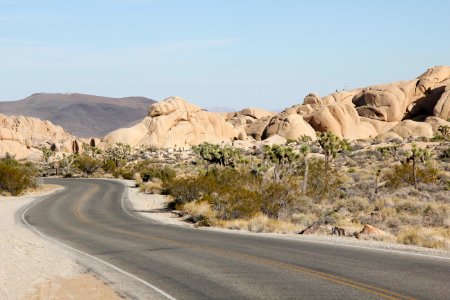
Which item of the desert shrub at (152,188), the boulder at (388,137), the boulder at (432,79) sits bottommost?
the desert shrub at (152,188)

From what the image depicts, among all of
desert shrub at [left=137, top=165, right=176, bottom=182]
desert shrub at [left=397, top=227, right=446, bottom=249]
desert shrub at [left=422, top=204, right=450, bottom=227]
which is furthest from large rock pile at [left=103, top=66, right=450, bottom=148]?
desert shrub at [left=397, top=227, right=446, bottom=249]

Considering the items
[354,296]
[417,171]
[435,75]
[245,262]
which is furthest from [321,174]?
[435,75]

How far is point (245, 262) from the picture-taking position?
14844 millimetres

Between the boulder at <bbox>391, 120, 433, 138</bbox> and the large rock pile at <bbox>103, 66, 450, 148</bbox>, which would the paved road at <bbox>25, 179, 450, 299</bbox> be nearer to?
the boulder at <bbox>391, 120, 433, 138</bbox>

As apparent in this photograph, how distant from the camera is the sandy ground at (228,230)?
53.1ft

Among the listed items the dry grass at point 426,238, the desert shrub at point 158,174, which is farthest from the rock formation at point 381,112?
the dry grass at point 426,238

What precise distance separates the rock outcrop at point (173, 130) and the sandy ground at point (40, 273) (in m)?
90.7

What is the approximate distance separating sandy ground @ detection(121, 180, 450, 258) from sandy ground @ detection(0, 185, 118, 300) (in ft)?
26.7

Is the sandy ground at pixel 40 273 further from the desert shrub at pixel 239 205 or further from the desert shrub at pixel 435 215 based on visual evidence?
the desert shrub at pixel 435 215

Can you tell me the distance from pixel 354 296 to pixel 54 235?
1785 cm

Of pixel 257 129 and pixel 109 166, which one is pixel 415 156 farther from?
pixel 257 129

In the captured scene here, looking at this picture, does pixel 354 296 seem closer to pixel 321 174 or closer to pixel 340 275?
pixel 340 275

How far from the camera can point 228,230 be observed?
24938 mm

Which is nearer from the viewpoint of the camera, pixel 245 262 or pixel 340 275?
pixel 340 275
